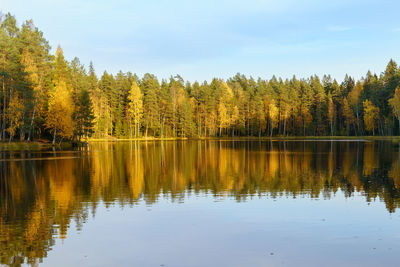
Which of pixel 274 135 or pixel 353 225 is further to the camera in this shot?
pixel 274 135

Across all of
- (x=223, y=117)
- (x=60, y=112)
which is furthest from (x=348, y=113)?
(x=60, y=112)

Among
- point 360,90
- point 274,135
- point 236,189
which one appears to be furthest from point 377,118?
point 236,189

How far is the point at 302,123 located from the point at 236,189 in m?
117

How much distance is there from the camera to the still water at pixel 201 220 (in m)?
10.1

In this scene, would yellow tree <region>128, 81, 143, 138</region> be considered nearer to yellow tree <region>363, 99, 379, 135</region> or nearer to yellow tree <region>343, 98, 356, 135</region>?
yellow tree <region>343, 98, 356, 135</region>

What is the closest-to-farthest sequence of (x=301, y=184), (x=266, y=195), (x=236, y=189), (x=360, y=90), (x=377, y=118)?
(x=266, y=195)
(x=236, y=189)
(x=301, y=184)
(x=377, y=118)
(x=360, y=90)

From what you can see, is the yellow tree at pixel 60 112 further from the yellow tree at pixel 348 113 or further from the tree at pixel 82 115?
the yellow tree at pixel 348 113

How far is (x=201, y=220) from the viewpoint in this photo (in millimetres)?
14195

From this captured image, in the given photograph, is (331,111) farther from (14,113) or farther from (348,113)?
(14,113)

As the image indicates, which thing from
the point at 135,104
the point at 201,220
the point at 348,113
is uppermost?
the point at 135,104

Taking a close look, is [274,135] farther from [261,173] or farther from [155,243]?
[155,243]

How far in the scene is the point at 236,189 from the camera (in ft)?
69.2

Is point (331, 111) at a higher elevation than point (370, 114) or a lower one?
higher

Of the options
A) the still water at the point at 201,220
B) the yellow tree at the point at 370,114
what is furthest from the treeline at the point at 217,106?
the still water at the point at 201,220
